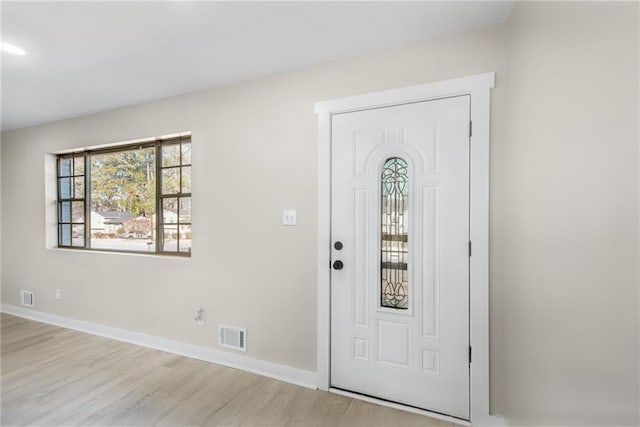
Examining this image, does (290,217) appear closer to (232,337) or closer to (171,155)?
(232,337)

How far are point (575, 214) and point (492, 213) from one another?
0.85 meters

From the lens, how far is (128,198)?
3.39 meters

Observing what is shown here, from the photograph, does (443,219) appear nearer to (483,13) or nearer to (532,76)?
(532,76)

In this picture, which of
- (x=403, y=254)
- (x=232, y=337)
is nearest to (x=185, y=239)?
(x=232, y=337)

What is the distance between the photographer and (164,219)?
3115 millimetres

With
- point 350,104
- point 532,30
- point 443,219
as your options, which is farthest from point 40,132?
point 532,30

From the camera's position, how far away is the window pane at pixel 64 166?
382 centimetres

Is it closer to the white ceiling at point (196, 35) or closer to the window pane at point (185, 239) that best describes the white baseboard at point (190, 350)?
the window pane at point (185, 239)

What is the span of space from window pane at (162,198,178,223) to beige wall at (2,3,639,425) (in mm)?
423

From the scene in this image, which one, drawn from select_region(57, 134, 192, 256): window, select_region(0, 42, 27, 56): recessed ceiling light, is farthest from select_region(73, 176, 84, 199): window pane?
select_region(0, 42, 27, 56): recessed ceiling light

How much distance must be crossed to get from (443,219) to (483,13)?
118 centimetres

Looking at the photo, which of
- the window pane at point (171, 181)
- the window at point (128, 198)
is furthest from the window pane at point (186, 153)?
the window pane at point (171, 181)

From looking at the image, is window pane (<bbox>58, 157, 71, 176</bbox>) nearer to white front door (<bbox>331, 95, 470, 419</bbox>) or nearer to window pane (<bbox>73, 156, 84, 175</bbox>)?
window pane (<bbox>73, 156, 84, 175</bbox>)

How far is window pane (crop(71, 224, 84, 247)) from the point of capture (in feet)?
12.3
